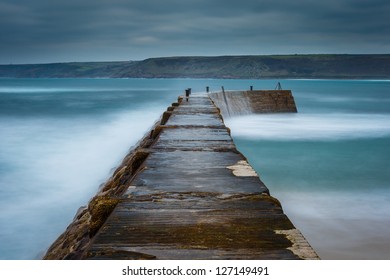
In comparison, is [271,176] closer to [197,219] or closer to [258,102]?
[197,219]

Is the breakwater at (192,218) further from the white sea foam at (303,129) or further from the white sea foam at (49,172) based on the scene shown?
the white sea foam at (303,129)

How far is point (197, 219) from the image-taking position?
3.14 meters

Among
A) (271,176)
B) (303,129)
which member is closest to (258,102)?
(303,129)

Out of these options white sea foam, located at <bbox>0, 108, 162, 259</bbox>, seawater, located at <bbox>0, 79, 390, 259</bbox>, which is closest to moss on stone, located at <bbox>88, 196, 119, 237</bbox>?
seawater, located at <bbox>0, 79, 390, 259</bbox>

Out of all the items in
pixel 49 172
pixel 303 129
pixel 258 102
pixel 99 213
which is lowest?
pixel 49 172

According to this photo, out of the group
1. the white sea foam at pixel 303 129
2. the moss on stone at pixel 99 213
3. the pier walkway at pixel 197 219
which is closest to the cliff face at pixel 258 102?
the white sea foam at pixel 303 129

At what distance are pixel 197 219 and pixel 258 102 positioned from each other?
31.6 m

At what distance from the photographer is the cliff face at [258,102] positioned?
32531 mm

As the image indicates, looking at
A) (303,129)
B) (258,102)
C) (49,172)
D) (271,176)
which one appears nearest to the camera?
(271,176)

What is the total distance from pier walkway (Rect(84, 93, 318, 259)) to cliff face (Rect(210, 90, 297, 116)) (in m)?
27.4

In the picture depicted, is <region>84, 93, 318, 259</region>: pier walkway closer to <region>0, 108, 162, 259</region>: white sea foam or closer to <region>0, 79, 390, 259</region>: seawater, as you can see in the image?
<region>0, 79, 390, 259</region>: seawater
